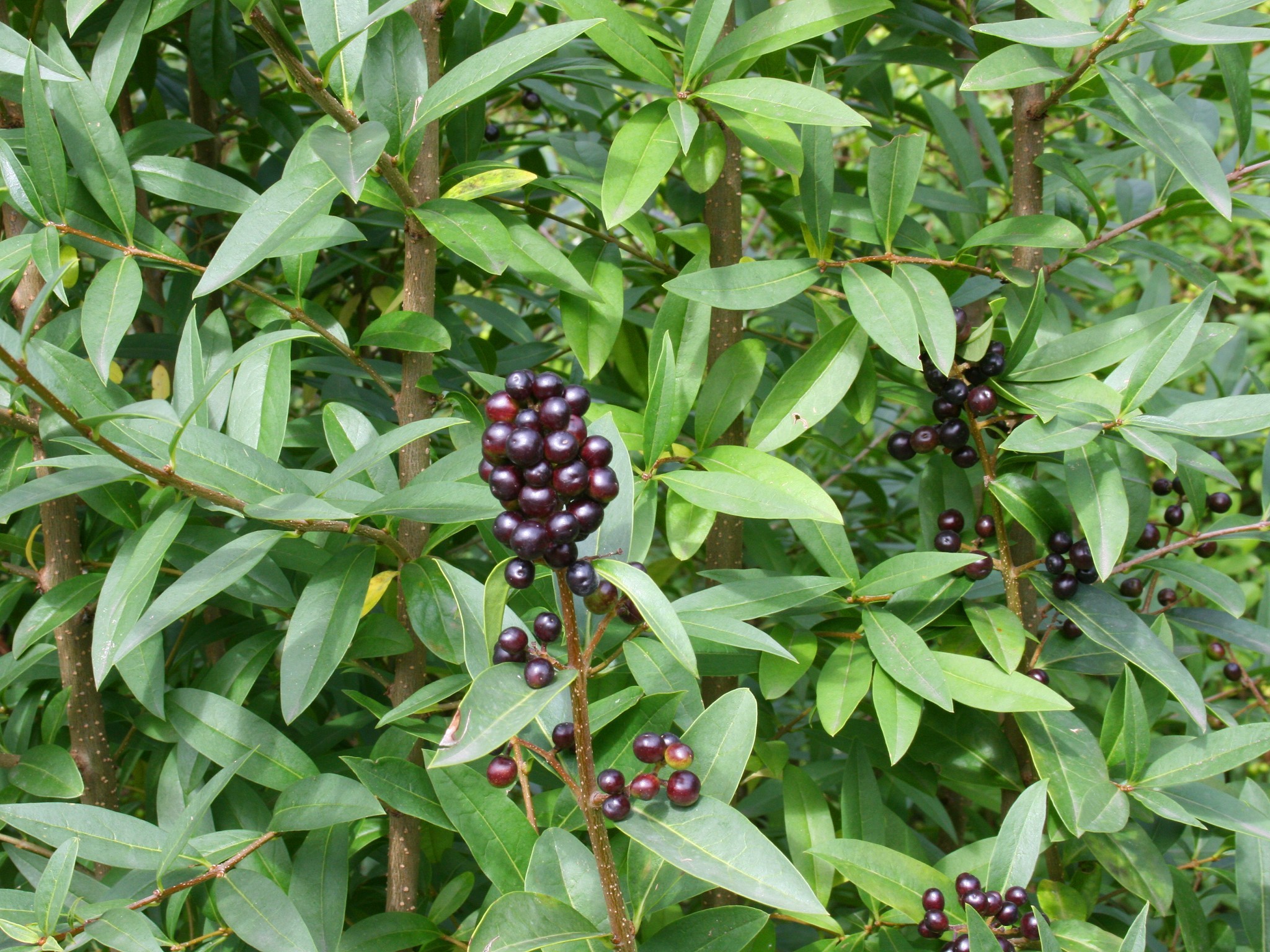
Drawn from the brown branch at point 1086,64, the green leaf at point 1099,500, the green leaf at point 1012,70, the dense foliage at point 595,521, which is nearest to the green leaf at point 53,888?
Result: the dense foliage at point 595,521

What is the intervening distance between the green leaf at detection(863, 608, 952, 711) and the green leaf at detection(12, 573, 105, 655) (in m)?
0.81

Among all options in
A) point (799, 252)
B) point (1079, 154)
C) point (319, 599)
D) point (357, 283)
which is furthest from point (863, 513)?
point (319, 599)

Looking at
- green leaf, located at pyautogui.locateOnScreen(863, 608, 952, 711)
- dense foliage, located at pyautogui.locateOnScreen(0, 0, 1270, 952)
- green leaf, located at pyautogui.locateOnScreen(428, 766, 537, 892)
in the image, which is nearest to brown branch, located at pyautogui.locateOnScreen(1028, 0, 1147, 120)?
dense foliage, located at pyautogui.locateOnScreen(0, 0, 1270, 952)

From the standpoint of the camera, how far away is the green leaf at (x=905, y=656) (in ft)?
3.18

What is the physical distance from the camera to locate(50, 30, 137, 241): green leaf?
1009 millimetres

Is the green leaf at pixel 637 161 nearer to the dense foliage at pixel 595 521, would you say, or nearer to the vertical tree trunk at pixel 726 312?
the dense foliage at pixel 595 521

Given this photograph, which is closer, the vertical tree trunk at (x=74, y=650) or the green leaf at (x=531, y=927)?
the green leaf at (x=531, y=927)

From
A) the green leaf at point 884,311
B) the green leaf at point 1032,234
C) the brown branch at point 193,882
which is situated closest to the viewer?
the brown branch at point 193,882

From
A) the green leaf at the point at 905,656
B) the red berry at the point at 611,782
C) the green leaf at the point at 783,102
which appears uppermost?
the green leaf at the point at 783,102

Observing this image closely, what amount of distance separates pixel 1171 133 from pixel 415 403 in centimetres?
81

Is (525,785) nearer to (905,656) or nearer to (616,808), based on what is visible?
(616,808)

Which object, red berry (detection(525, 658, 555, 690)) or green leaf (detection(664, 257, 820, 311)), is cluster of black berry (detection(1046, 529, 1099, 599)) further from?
red berry (detection(525, 658, 555, 690))

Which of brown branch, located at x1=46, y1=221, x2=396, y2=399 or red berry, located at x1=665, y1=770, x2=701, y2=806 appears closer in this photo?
red berry, located at x1=665, y1=770, x2=701, y2=806

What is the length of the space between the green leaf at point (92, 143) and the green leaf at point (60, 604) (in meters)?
0.38
